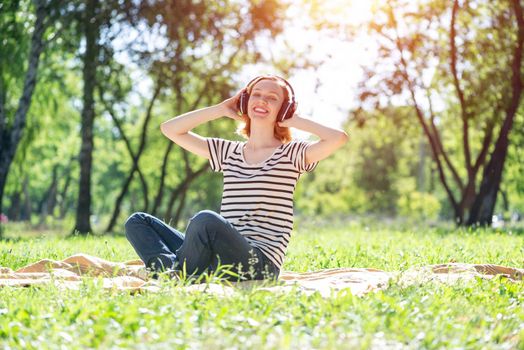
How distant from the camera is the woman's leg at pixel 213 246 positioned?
18.3ft

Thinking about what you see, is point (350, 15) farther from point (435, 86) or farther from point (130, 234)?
point (130, 234)

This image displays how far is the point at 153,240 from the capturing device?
627 cm

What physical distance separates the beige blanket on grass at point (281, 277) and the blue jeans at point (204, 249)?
0.15 m

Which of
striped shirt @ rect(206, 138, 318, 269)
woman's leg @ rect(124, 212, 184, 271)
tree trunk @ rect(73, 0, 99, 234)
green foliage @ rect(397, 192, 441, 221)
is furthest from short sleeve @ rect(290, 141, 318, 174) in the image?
green foliage @ rect(397, 192, 441, 221)

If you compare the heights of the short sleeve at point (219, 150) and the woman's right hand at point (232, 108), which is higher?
the woman's right hand at point (232, 108)

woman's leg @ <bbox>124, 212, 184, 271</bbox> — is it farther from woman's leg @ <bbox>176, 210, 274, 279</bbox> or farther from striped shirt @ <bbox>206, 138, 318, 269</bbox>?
striped shirt @ <bbox>206, 138, 318, 269</bbox>

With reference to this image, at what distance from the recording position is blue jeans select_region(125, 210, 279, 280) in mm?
5602

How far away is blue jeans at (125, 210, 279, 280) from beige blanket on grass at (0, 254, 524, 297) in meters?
0.15

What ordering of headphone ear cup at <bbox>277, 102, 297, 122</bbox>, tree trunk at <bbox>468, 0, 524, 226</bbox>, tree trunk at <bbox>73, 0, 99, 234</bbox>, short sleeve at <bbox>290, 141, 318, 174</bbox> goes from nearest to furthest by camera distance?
short sleeve at <bbox>290, 141, 318, 174</bbox>
headphone ear cup at <bbox>277, 102, 297, 122</bbox>
tree trunk at <bbox>468, 0, 524, 226</bbox>
tree trunk at <bbox>73, 0, 99, 234</bbox>

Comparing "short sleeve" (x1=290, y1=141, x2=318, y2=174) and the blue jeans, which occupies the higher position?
"short sleeve" (x1=290, y1=141, x2=318, y2=174)

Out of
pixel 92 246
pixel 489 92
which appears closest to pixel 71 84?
pixel 489 92

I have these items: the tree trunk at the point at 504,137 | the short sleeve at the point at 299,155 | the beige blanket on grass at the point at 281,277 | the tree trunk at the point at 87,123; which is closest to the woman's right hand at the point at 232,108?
the short sleeve at the point at 299,155

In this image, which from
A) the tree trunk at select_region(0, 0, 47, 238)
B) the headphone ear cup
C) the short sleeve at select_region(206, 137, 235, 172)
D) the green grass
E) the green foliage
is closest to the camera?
the green grass

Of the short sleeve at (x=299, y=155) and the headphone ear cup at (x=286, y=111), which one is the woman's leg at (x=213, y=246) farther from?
the headphone ear cup at (x=286, y=111)
